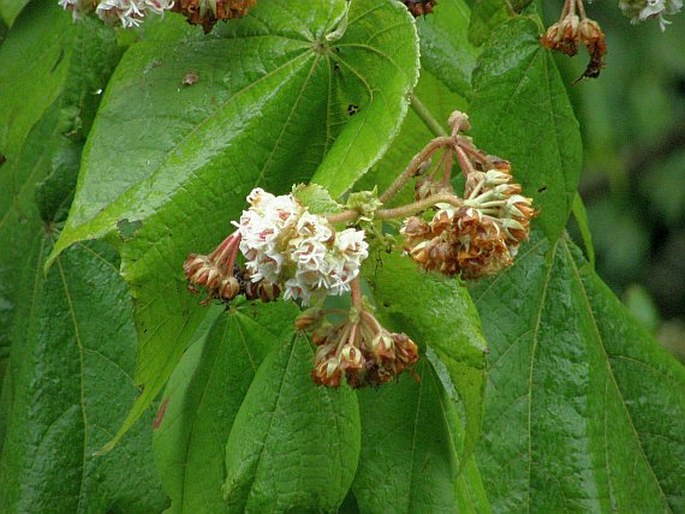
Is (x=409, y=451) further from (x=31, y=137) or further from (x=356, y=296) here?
(x=31, y=137)

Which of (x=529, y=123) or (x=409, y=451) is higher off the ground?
(x=529, y=123)

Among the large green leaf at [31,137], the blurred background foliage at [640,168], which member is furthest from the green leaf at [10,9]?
the blurred background foliage at [640,168]

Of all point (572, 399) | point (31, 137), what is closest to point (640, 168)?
point (572, 399)

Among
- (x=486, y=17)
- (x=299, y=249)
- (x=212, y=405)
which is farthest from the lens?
(x=486, y=17)

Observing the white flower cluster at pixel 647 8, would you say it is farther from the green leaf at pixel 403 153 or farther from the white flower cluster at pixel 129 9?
the white flower cluster at pixel 129 9

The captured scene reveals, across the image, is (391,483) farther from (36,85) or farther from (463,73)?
(36,85)

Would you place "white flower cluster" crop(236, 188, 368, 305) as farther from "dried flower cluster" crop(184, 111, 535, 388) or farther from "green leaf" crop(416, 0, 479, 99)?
"green leaf" crop(416, 0, 479, 99)
